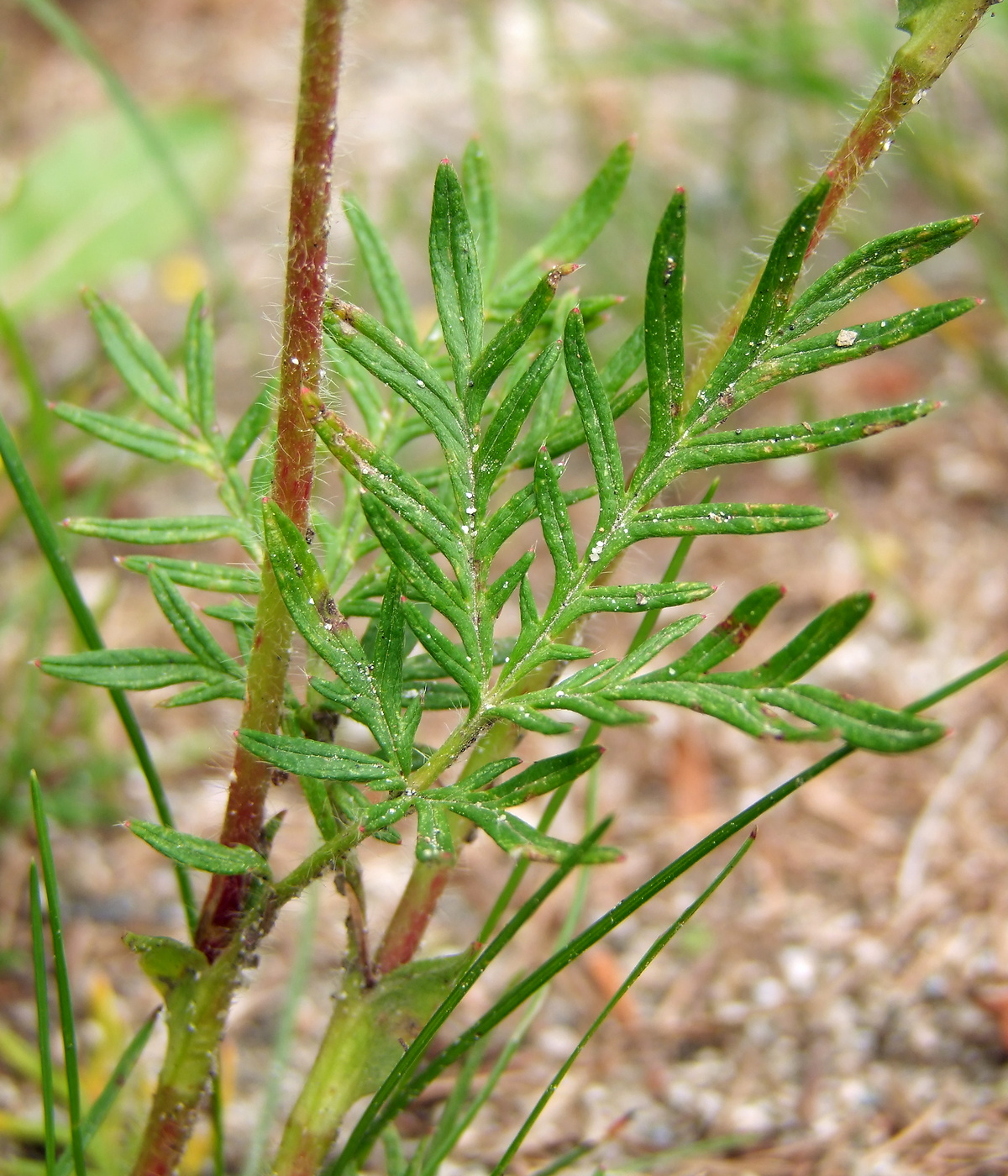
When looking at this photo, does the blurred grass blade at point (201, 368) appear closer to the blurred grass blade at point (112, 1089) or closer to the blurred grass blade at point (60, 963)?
the blurred grass blade at point (60, 963)

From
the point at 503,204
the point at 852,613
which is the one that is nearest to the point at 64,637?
the point at 503,204

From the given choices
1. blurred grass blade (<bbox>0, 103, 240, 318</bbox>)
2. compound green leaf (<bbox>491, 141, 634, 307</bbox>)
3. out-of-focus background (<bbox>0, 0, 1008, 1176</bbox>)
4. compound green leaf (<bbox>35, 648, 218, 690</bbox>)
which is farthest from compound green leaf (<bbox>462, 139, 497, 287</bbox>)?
blurred grass blade (<bbox>0, 103, 240, 318</bbox>)

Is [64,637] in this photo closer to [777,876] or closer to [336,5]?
[777,876]

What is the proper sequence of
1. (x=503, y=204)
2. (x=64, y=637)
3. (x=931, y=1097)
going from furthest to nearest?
(x=503, y=204) → (x=64, y=637) → (x=931, y=1097)

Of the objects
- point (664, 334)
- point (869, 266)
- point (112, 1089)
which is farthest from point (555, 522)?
point (112, 1089)

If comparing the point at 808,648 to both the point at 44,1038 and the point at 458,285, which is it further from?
the point at 44,1038

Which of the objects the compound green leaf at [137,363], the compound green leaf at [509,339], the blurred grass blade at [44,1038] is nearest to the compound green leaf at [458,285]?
the compound green leaf at [509,339]
